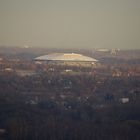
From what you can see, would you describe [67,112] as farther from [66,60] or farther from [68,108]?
[66,60]

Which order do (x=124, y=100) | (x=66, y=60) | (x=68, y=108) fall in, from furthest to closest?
1. (x=66, y=60)
2. (x=124, y=100)
3. (x=68, y=108)

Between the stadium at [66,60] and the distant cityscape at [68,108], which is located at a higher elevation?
the distant cityscape at [68,108]

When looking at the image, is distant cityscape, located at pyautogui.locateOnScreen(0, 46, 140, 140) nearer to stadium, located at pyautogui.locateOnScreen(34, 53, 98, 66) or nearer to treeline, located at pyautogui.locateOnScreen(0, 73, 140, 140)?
treeline, located at pyautogui.locateOnScreen(0, 73, 140, 140)

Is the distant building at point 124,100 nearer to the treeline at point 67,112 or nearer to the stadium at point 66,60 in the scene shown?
the treeline at point 67,112

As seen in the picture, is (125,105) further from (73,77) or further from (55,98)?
(73,77)

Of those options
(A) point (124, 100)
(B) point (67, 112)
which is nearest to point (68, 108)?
(B) point (67, 112)

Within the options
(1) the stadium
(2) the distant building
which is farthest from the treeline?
(1) the stadium

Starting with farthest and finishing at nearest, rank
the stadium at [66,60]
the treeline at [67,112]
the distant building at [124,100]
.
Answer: the stadium at [66,60]
the distant building at [124,100]
the treeline at [67,112]

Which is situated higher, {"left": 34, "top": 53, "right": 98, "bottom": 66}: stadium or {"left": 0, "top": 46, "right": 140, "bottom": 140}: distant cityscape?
{"left": 0, "top": 46, "right": 140, "bottom": 140}: distant cityscape

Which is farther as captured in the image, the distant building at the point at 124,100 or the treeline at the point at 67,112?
the distant building at the point at 124,100

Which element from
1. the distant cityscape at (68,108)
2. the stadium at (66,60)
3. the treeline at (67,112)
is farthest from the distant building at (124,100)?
the stadium at (66,60)

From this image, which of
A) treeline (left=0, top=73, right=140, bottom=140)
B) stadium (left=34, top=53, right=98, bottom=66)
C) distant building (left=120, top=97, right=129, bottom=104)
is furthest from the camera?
stadium (left=34, top=53, right=98, bottom=66)
